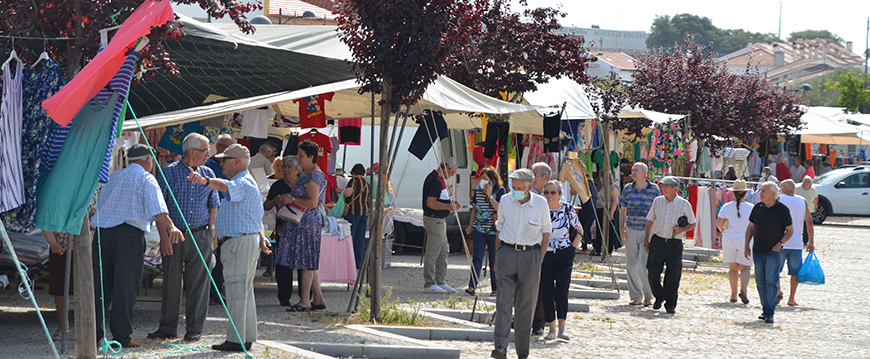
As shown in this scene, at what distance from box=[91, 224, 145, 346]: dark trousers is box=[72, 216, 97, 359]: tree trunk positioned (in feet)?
2.60

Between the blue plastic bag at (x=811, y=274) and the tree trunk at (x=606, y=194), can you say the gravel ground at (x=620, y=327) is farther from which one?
the tree trunk at (x=606, y=194)

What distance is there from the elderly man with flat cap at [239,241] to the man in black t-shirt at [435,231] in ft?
Answer: 14.6

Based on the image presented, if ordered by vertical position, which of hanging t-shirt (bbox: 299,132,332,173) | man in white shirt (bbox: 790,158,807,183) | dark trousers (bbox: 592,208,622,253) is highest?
man in white shirt (bbox: 790,158,807,183)

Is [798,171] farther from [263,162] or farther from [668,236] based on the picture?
[263,162]

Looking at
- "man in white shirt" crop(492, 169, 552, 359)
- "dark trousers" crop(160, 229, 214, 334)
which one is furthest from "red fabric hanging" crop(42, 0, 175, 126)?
"man in white shirt" crop(492, 169, 552, 359)

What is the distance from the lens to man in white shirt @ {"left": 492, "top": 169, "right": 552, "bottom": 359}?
732 centimetres

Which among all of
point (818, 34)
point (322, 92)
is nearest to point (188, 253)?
point (322, 92)

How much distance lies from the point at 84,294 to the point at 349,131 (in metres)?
8.01

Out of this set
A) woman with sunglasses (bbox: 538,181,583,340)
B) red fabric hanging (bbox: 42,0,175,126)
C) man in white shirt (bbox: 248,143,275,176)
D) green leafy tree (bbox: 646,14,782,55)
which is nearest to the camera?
red fabric hanging (bbox: 42,0,175,126)

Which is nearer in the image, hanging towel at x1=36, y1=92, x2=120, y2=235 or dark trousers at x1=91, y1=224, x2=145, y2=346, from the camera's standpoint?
hanging towel at x1=36, y1=92, x2=120, y2=235

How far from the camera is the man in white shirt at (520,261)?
7.32 m

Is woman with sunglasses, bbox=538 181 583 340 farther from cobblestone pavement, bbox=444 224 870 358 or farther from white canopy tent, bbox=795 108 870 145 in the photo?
white canopy tent, bbox=795 108 870 145

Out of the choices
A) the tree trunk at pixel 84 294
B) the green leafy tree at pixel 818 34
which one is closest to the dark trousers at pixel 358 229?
the tree trunk at pixel 84 294

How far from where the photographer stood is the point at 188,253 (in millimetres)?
7273
